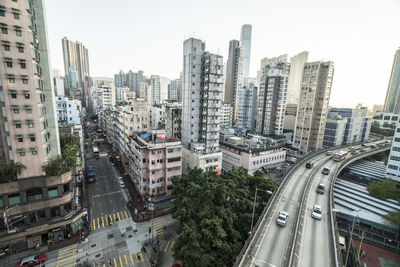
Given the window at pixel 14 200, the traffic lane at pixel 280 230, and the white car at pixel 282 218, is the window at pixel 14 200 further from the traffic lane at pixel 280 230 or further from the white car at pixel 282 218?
the white car at pixel 282 218

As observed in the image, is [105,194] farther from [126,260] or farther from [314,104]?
[314,104]

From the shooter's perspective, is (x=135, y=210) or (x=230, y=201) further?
(x=135, y=210)

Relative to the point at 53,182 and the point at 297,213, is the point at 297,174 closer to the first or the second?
the point at 297,213

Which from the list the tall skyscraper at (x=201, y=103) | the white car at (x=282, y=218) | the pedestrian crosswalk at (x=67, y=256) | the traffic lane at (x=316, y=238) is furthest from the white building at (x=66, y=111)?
the traffic lane at (x=316, y=238)

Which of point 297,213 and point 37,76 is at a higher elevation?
point 37,76

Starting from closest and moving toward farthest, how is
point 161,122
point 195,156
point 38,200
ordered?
point 38,200 → point 195,156 → point 161,122

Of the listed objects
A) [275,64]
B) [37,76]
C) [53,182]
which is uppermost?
[275,64]

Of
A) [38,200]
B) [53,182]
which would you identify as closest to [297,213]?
[53,182]
